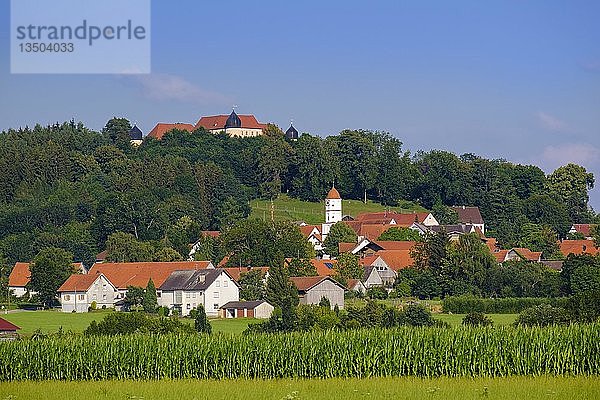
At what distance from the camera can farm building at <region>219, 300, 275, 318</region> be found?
73.5m

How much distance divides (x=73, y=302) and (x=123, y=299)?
3463 millimetres

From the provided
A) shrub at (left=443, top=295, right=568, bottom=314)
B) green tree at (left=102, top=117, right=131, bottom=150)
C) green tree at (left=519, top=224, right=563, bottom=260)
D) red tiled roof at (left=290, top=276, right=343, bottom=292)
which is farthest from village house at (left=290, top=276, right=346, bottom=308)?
green tree at (left=102, top=117, right=131, bottom=150)

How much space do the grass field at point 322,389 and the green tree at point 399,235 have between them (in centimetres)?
8255

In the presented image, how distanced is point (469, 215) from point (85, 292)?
6173 centimetres

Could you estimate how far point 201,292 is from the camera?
78.8 meters

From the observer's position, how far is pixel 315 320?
55500 mm

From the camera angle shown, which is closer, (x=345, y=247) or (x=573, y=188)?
(x=345, y=247)

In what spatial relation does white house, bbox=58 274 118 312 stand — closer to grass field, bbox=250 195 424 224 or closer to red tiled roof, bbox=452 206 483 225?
grass field, bbox=250 195 424 224

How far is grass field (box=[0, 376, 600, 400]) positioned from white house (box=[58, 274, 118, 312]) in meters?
51.7

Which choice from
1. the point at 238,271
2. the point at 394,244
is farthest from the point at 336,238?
the point at 238,271

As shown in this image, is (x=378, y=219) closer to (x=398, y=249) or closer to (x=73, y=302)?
(x=398, y=249)

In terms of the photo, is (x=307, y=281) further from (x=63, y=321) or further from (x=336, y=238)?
(x=336, y=238)

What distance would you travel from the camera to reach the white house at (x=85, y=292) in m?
83.2

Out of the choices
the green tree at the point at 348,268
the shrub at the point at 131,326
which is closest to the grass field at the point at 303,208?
the green tree at the point at 348,268
